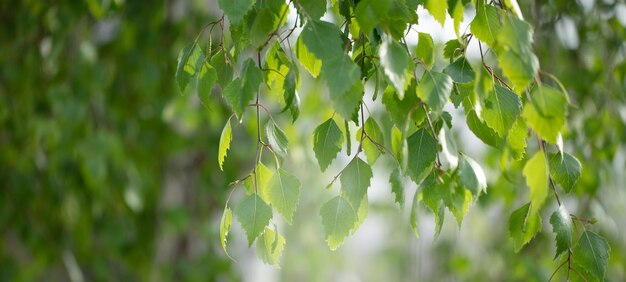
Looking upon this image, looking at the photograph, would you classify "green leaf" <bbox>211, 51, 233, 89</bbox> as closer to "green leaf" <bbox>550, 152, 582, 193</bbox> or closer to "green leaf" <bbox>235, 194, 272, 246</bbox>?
"green leaf" <bbox>235, 194, 272, 246</bbox>

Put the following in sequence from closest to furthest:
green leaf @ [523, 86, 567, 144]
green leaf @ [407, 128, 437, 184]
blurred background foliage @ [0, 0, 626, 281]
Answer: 1. green leaf @ [523, 86, 567, 144]
2. green leaf @ [407, 128, 437, 184]
3. blurred background foliage @ [0, 0, 626, 281]

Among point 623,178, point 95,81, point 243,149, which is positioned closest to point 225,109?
point 243,149

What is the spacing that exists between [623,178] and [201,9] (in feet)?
5.28

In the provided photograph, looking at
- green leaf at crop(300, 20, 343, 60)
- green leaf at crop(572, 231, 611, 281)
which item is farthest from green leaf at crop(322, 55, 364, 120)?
green leaf at crop(572, 231, 611, 281)

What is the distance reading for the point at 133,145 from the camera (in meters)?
2.74

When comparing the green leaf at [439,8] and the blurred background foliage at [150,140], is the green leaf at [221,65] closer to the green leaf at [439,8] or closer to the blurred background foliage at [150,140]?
the green leaf at [439,8]

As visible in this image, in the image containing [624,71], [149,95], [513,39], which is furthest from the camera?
[149,95]

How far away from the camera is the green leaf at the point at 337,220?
81 cm

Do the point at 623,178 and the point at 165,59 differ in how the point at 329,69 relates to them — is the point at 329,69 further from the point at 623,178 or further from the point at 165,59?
the point at 623,178

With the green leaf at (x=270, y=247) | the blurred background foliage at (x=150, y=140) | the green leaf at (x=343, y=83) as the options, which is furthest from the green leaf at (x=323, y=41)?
the blurred background foliage at (x=150, y=140)

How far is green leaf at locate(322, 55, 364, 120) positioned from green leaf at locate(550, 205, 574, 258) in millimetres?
282

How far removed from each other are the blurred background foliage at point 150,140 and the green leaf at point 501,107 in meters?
1.16

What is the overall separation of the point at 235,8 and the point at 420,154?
0.78 ft

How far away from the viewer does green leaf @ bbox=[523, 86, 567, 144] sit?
68 centimetres
